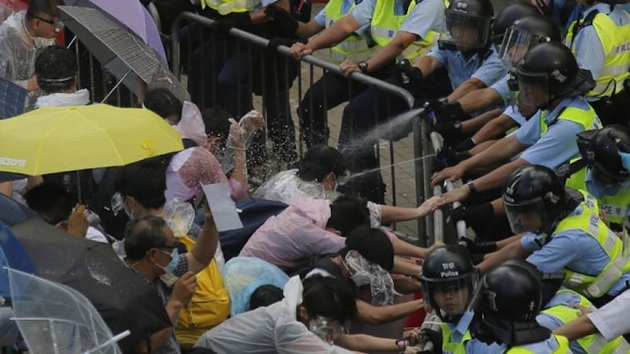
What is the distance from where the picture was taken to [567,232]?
7.92 meters

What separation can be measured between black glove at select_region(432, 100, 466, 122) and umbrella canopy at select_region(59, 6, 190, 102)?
1592mm

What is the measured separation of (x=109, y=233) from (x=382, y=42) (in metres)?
2.57

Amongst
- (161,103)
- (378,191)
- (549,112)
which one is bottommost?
(378,191)

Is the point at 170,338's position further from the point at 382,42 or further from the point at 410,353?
the point at 382,42

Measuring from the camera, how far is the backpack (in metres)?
9.38

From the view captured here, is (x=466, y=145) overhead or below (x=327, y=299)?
below

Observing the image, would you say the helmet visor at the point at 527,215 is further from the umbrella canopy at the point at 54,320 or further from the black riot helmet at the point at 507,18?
the umbrella canopy at the point at 54,320

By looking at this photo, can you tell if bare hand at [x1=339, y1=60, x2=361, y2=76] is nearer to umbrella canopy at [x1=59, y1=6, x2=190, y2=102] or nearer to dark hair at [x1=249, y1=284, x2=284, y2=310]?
umbrella canopy at [x1=59, y1=6, x2=190, y2=102]

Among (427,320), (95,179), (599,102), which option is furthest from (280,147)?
(427,320)

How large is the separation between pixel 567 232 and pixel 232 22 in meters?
4.47

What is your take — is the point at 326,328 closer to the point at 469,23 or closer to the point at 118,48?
the point at 118,48

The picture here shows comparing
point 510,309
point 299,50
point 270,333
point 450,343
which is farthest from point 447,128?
point 510,309

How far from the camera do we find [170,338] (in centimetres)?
742

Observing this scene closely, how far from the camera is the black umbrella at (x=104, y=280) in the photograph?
684 cm
